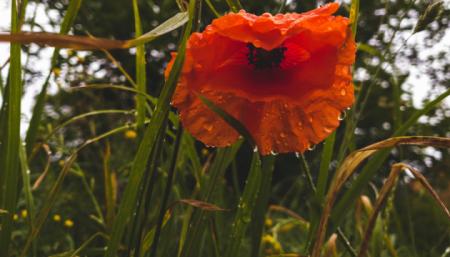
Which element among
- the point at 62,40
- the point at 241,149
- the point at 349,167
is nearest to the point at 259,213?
the point at 349,167

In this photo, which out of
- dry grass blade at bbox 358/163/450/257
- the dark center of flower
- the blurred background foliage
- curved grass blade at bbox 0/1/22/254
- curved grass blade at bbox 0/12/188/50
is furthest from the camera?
the blurred background foliage

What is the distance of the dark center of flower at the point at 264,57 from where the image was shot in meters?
0.65

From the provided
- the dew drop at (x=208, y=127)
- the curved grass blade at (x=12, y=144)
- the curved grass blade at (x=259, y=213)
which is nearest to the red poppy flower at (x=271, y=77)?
the dew drop at (x=208, y=127)

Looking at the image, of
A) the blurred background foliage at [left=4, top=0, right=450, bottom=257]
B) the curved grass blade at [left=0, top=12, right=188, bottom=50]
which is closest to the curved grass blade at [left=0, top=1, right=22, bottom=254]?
the blurred background foliage at [left=4, top=0, right=450, bottom=257]

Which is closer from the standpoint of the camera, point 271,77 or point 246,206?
point 271,77

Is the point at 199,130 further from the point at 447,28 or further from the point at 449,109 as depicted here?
the point at 449,109

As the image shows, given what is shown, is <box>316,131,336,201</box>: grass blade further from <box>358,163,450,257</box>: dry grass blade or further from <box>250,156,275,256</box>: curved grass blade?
<box>358,163,450,257</box>: dry grass blade

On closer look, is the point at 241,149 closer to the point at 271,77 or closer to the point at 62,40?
the point at 271,77

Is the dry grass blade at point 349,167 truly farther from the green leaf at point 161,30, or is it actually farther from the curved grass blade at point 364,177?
the green leaf at point 161,30

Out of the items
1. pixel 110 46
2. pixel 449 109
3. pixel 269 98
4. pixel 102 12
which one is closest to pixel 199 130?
pixel 269 98

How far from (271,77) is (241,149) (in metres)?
4.98

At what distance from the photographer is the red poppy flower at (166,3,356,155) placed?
0.57 m

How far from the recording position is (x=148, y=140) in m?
0.64

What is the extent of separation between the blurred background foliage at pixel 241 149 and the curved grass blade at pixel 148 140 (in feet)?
0.77
